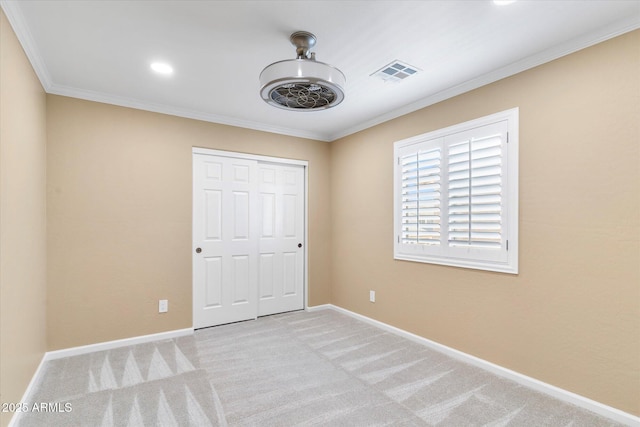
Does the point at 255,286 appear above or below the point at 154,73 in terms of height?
below

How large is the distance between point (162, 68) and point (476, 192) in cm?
282

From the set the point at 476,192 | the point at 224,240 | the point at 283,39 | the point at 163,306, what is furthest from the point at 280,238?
the point at 283,39

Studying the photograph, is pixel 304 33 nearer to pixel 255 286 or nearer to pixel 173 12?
pixel 173 12

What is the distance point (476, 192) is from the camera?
274 cm

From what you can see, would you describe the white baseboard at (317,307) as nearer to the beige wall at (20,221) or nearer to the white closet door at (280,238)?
the white closet door at (280,238)

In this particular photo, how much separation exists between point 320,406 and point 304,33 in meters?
2.52

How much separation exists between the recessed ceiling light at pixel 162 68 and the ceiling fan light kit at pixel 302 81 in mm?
984

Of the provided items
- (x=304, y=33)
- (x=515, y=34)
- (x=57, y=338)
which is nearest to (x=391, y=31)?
(x=304, y=33)

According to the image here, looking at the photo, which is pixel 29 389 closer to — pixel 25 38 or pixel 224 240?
pixel 224 240

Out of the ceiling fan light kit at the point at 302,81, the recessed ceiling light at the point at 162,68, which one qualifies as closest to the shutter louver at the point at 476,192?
the ceiling fan light kit at the point at 302,81

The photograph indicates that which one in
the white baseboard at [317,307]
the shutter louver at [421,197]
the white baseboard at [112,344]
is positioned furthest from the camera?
the white baseboard at [317,307]

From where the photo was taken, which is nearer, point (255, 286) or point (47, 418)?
point (47, 418)

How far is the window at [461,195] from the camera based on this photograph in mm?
2551

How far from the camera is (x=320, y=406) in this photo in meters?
2.18
